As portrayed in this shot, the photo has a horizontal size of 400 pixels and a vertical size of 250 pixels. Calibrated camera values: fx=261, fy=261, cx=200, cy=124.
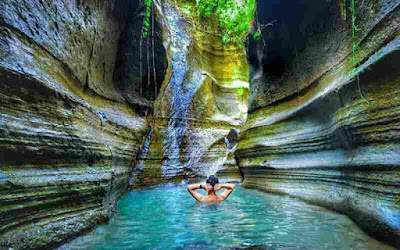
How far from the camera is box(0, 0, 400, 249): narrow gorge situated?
9.93 feet

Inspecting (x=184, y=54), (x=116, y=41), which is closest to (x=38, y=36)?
(x=116, y=41)

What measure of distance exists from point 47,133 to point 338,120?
4.36 metres

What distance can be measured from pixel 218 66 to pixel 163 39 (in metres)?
5.33

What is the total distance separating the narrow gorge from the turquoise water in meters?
0.28

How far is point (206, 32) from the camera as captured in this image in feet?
43.9

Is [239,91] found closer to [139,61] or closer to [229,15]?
[229,15]

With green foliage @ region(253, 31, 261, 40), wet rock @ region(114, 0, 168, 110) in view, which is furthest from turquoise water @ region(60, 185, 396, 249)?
green foliage @ region(253, 31, 261, 40)

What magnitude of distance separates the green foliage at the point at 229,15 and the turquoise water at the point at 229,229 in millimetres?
8240

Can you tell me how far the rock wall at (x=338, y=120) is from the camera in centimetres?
322

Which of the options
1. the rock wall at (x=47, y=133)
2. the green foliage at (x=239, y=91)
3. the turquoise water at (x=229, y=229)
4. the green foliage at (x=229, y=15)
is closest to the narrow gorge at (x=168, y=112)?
the rock wall at (x=47, y=133)

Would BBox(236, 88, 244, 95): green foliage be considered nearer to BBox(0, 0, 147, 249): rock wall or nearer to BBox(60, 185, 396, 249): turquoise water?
BBox(60, 185, 396, 249): turquoise water

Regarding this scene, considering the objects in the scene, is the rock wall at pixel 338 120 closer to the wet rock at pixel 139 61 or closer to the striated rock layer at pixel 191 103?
the striated rock layer at pixel 191 103

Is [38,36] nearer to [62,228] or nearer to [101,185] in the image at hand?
[101,185]

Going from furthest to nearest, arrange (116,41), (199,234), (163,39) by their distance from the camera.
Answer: (163,39) → (116,41) → (199,234)
